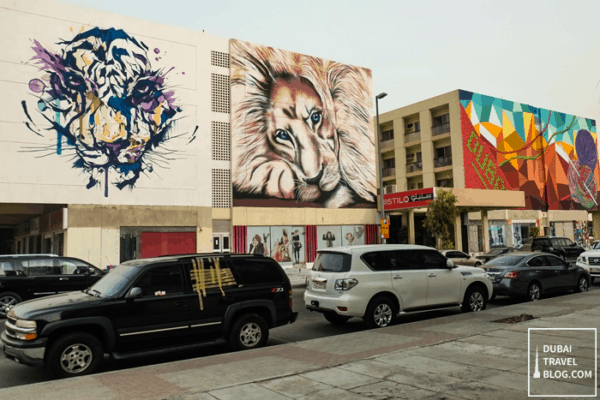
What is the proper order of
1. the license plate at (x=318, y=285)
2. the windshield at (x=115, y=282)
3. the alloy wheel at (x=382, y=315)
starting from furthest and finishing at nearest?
the license plate at (x=318, y=285)
the alloy wheel at (x=382, y=315)
the windshield at (x=115, y=282)

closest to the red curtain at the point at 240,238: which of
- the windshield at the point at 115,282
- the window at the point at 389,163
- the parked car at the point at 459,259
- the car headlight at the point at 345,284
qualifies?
the parked car at the point at 459,259

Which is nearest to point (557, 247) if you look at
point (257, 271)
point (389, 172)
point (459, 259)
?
point (459, 259)

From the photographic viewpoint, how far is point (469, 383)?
6.09 metres

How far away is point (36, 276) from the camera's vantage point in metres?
14.6

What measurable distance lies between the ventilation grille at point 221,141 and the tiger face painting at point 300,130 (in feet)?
1.31

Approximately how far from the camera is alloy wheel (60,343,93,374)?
725cm

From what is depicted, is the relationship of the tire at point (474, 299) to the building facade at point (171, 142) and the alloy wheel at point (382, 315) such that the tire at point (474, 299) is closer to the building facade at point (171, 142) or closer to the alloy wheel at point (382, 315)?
the alloy wheel at point (382, 315)

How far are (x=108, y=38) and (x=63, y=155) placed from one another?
289 inches

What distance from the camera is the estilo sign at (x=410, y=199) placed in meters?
35.0

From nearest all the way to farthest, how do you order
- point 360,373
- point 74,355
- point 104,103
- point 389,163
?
point 360,373 → point 74,355 → point 104,103 → point 389,163

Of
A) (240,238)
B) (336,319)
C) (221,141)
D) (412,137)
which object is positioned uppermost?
(412,137)

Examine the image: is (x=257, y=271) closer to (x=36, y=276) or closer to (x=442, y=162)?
(x=36, y=276)

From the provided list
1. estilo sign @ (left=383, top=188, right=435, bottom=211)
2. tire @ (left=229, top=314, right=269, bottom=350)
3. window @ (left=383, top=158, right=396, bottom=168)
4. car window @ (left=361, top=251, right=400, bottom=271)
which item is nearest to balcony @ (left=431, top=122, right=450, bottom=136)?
window @ (left=383, top=158, right=396, bottom=168)

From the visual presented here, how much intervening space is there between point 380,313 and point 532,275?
672 cm
